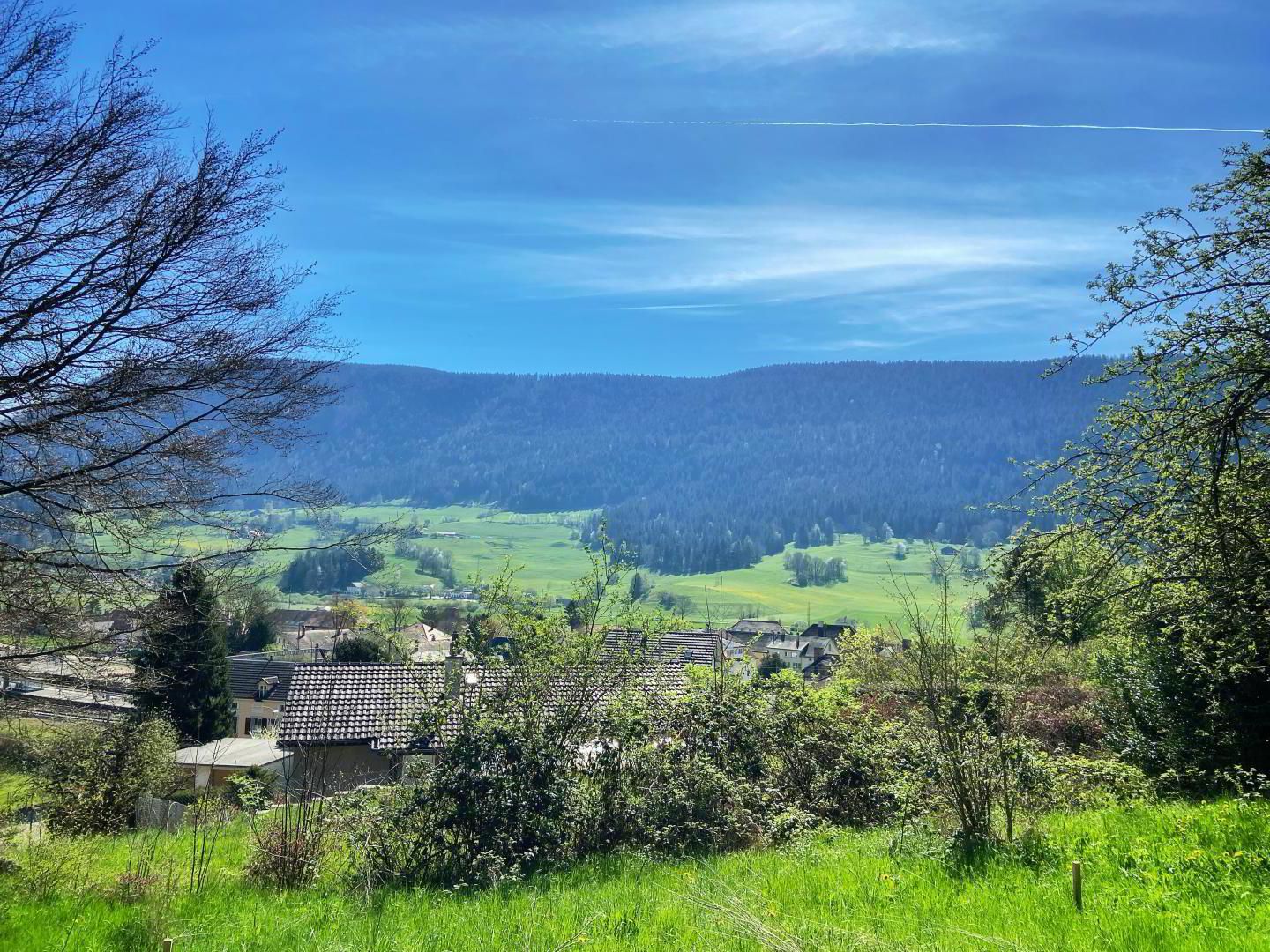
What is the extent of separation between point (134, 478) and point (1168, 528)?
31.4ft

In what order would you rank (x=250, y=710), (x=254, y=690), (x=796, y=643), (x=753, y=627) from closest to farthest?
(x=254, y=690) < (x=250, y=710) < (x=796, y=643) < (x=753, y=627)

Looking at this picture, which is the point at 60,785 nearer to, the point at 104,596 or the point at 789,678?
the point at 104,596

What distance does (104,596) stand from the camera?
23.3 feet

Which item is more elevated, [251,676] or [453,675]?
[453,675]

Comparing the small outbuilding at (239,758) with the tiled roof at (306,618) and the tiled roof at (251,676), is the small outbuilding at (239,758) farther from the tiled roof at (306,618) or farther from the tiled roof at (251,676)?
the tiled roof at (306,618)

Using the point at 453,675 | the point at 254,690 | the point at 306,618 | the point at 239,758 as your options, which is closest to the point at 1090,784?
the point at 453,675

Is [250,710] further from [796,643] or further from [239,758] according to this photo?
[796,643]

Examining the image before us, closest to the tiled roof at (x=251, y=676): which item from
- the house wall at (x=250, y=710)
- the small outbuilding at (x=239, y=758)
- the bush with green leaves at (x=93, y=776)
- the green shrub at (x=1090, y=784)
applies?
the house wall at (x=250, y=710)

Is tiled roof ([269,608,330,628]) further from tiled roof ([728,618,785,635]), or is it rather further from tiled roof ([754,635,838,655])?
tiled roof ([754,635,838,655])

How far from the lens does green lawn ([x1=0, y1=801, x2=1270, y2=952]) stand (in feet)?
16.5

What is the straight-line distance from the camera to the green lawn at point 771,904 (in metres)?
5.02

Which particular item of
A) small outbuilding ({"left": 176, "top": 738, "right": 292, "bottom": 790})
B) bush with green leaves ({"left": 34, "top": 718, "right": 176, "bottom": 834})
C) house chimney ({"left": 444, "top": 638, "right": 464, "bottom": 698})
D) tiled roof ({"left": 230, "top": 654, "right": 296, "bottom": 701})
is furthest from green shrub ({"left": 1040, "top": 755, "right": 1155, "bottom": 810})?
tiled roof ({"left": 230, "top": 654, "right": 296, "bottom": 701})

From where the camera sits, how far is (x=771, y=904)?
19.7 feet

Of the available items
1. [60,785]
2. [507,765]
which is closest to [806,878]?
[507,765]
